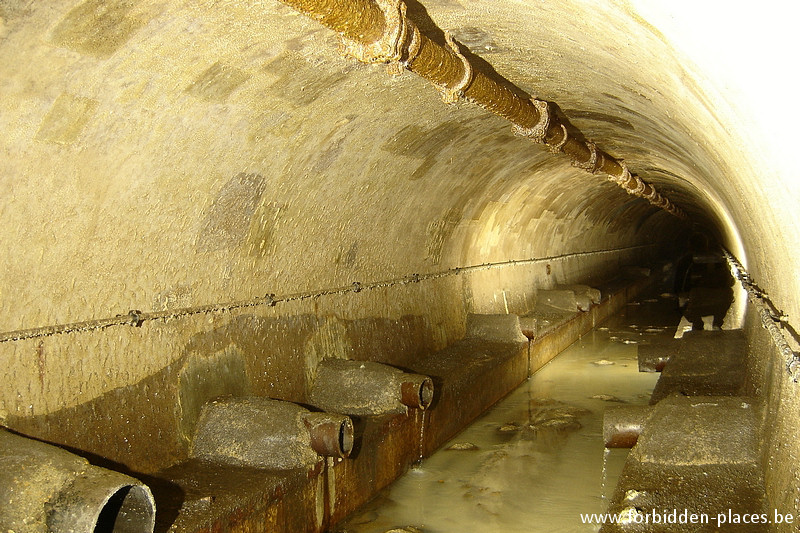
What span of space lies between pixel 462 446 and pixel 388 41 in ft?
17.0

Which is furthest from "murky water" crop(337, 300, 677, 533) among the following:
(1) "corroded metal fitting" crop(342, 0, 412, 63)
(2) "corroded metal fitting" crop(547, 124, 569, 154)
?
(1) "corroded metal fitting" crop(342, 0, 412, 63)

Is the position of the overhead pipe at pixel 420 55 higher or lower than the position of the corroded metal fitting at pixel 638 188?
higher

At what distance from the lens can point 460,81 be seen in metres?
4.75

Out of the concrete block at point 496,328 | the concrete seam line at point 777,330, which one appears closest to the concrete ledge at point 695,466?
the concrete seam line at point 777,330

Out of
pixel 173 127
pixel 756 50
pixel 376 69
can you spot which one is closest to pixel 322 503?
pixel 173 127

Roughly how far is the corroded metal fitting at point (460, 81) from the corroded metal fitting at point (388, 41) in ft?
3.20

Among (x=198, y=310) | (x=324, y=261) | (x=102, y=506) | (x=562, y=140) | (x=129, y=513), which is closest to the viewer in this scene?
(x=102, y=506)

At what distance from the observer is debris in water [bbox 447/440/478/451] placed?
7555 mm

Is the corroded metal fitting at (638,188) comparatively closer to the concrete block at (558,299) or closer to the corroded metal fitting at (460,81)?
the concrete block at (558,299)

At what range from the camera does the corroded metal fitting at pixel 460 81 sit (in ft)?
15.4

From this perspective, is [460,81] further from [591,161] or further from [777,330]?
[591,161]

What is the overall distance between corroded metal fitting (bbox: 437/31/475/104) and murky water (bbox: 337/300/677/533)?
3.46 m

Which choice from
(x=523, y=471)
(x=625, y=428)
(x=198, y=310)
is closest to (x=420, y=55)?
(x=198, y=310)

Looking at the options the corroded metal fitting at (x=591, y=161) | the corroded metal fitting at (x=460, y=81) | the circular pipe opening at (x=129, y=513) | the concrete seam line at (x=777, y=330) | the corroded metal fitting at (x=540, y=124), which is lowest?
the circular pipe opening at (x=129, y=513)
